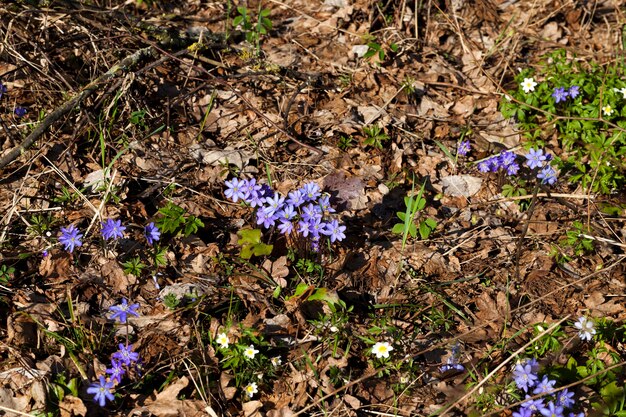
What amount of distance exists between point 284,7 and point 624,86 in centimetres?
279

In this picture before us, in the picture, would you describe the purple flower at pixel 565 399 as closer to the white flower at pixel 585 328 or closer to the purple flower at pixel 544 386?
the purple flower at pixel 544 386

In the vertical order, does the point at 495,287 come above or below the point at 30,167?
below

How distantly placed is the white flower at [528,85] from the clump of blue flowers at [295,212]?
2.05 meters

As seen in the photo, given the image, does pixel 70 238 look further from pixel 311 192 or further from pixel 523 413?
pixel 523 413

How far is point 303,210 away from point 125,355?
119 centimetres

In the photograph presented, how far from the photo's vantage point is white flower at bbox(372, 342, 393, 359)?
305 cm

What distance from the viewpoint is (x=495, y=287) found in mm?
3549

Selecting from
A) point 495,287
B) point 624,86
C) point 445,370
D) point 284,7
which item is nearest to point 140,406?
point 445,370

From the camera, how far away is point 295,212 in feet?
10.7

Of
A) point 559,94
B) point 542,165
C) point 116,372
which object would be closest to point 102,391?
point 116,372

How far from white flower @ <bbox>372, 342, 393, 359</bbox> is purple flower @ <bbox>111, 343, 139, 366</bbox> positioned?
1.19 metres

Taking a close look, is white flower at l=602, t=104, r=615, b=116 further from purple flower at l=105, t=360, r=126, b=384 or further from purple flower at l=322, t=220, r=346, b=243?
purple flower at l=105, t=360, r=126, b=384

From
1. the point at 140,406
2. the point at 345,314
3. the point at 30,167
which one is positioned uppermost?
the point at 30,167

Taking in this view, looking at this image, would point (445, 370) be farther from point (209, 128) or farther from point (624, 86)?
point (624, 86)
